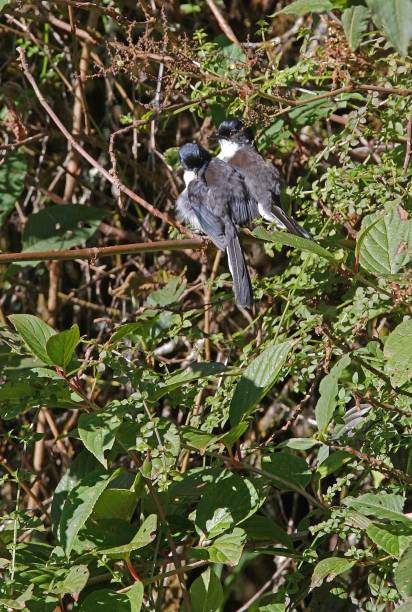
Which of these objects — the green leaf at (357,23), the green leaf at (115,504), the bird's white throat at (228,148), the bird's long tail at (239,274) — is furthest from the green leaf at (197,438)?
the bird's white throat at (228,148)

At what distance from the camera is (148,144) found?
4211 mm

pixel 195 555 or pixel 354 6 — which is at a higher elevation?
pixel 354 6

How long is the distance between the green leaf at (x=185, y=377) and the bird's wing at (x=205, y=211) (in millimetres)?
1179

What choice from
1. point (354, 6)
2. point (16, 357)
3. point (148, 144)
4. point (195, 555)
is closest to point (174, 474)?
point (195, 555)

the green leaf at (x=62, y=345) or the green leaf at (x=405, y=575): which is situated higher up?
the green leaf at (x=62, y=345)

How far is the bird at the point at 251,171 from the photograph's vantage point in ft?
11.6

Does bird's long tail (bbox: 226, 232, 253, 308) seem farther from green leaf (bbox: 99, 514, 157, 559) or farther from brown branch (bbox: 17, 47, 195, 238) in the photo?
green leaf (bbox: 99, 514, 157, 559)

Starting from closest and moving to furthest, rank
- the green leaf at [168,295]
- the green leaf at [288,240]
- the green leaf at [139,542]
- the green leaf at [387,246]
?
1. the green leaf at [288,240]
2. the green leaf at [139,542]
3. the green leaf at [387,246]
4. the green leaf at [168,295]

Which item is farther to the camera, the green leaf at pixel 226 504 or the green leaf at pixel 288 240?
the green leaf at pixel 226 504

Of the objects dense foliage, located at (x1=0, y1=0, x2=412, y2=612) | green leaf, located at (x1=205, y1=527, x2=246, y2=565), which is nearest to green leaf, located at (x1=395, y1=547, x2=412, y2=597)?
dense foliage, located at (x1=0, y1=0, x2=412, y2=612)

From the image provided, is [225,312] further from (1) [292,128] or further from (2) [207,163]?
(1) [292,128]

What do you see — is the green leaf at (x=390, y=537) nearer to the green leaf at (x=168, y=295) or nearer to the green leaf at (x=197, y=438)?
the green leaf at (x=197, y=438)

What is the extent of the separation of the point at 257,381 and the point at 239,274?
0.94 meters

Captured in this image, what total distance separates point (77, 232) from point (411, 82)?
1966mm
